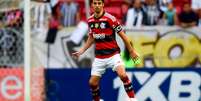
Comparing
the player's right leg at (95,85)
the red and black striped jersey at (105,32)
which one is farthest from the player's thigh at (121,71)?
the player's right leg at (95,85)

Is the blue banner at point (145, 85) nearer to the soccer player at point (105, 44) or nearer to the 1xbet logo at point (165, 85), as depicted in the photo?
the 1xbet logo at point (165, 85)

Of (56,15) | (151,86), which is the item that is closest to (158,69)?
(151,86)

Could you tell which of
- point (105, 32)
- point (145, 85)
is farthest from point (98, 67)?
point (145, 85)

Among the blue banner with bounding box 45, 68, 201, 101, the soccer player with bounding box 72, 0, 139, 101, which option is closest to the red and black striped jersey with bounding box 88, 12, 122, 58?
the soccer player with bounding box 72, 0, 139, 101

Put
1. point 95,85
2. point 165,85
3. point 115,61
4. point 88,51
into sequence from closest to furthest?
point 115,61 → point 95,85 → point 165,85 → point 88,51

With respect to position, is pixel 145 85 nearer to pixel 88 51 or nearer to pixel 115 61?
pixel 115 61

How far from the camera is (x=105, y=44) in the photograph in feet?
38.3

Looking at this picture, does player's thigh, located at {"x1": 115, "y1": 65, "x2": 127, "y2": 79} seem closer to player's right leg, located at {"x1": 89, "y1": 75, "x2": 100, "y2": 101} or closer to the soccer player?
the soccer player

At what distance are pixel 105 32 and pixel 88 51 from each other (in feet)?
14.8

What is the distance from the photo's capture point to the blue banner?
13.9 m

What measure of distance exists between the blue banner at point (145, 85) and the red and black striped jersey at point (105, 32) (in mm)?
2183

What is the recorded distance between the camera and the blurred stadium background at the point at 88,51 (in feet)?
45.7

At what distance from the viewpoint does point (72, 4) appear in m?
17.1

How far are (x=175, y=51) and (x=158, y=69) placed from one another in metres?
2.52
